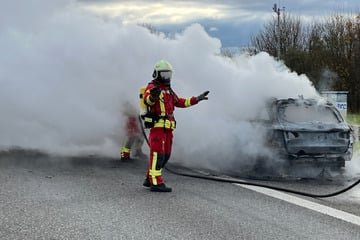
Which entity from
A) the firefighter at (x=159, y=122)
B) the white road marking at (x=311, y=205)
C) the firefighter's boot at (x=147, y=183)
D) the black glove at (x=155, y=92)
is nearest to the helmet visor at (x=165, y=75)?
the firefighter at (x=159, y=122)

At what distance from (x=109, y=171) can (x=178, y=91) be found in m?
1.83

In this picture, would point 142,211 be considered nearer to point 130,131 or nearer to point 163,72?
point 163,72

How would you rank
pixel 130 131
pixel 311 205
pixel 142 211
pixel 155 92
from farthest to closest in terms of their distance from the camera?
1. pixel 130 131
2. pixel 155 92
3. pixel 311 205
4. pixel 142 211

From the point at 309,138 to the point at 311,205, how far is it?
5.59ft

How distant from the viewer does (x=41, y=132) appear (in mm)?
10305

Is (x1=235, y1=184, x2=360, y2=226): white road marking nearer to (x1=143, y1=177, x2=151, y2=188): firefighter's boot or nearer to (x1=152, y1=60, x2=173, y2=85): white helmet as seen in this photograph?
(x1=143, y1=177, x2=151, y2=188): firefighter's boot

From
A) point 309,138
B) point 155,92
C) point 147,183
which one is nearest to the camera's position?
point 155,92

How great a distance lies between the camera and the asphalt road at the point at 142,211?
18.7ft

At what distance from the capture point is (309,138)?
28.0ft

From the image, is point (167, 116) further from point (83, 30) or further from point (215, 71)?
point (83, 30)

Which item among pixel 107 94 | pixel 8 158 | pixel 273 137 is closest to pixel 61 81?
pixel 107 94

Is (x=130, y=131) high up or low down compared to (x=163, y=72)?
down

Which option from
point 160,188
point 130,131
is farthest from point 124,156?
point 160,188

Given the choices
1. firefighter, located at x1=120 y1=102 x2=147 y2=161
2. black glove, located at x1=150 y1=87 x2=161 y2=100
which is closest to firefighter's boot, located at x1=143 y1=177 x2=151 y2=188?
black glove, located at x1=150 y1=87 x2=161 y2=100
